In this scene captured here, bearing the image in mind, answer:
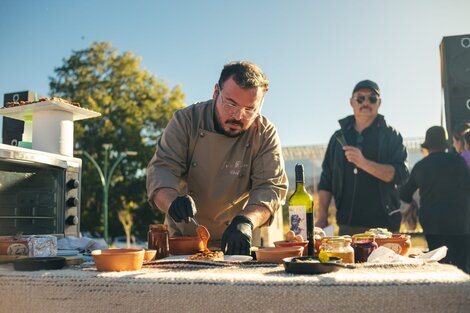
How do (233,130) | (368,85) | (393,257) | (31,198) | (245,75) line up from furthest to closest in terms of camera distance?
1. (368,85)
2. (31,198)
3. (233,130)
4. (245,75)
5. (393,257)

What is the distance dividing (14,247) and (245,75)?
3.93 feet

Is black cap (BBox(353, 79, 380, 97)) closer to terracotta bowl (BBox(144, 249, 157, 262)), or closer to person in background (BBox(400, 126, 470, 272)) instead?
person in background (BBox(400, 126, 470, 272))

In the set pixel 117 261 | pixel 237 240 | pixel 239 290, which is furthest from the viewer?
pixel 237 240

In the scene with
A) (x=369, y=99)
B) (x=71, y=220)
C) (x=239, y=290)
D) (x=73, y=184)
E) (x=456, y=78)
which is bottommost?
(x=239, y=290)

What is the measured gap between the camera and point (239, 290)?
1140 mm

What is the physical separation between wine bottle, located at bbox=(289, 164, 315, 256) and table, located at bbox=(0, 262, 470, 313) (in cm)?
66

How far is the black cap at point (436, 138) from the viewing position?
13.0ft

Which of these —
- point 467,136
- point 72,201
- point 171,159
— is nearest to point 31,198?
point 72,201

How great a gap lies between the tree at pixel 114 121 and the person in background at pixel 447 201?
16981 millimetres

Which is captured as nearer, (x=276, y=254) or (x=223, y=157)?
(x=276, y=254)

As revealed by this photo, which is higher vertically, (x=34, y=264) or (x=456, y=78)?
(x=456, y=78)

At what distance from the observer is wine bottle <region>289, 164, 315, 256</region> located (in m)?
1.99

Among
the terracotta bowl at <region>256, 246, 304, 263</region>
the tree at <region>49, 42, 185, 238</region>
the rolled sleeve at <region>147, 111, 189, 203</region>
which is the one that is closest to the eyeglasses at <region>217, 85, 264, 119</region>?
the rolled sleeve at <region>147, 111, 189, 203</region>

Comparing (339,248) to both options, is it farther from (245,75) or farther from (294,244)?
(245,75)
